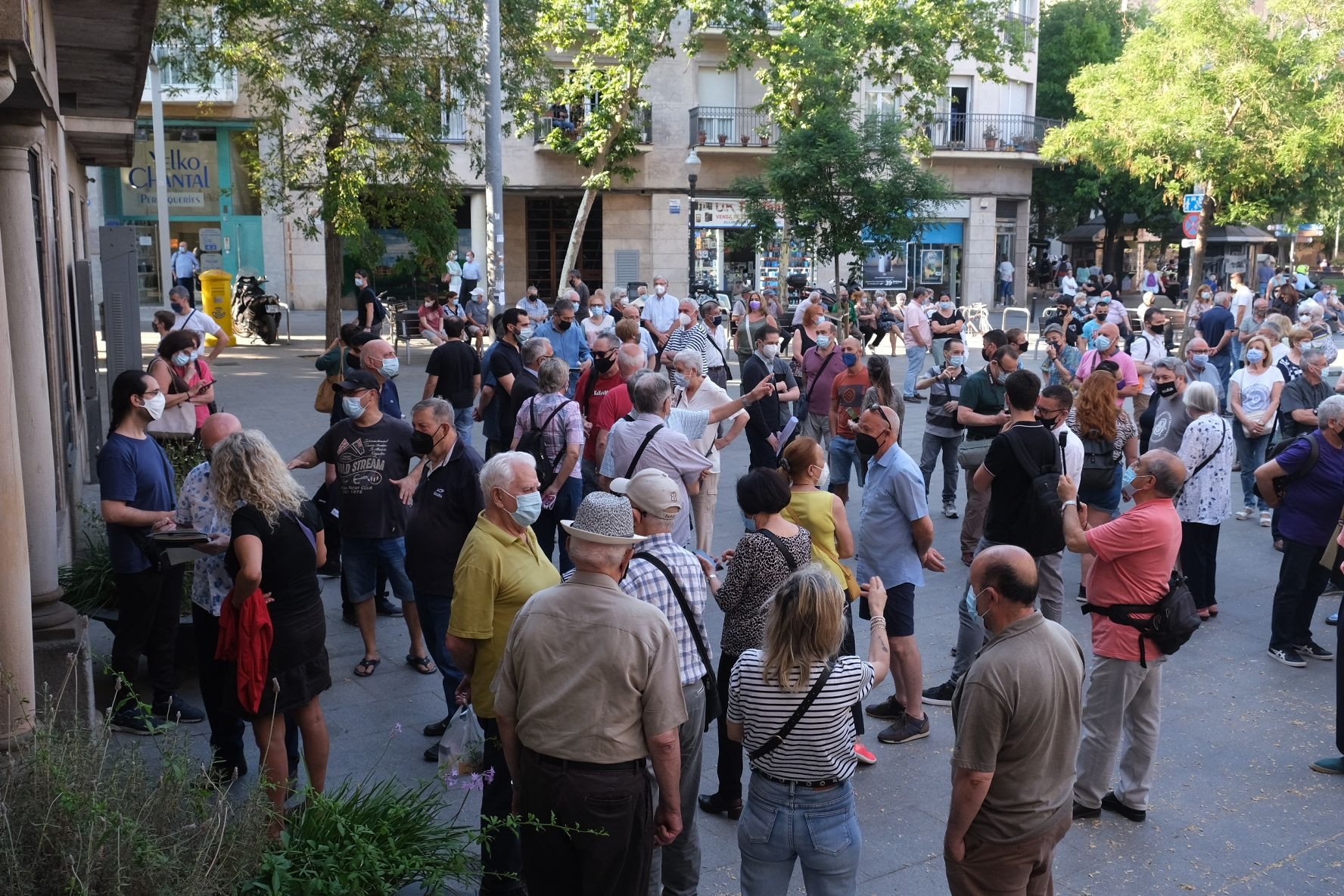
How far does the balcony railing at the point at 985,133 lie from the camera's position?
131ft

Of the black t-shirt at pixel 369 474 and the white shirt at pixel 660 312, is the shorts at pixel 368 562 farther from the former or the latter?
the white shirt at pixel 660 312

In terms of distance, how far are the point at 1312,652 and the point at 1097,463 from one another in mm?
1793

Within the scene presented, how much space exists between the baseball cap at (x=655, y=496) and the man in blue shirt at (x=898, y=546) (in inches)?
80.3

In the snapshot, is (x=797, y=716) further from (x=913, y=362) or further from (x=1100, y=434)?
(x=913, y=362)

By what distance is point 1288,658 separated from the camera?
25.3 ft

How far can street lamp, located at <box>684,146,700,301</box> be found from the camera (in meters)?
30.8

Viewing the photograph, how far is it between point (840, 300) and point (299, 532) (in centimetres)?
2012

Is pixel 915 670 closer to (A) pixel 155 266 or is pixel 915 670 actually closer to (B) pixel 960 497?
(B) pixel 960 497

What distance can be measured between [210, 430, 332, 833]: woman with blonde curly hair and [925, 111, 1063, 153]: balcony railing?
37434 millimetres

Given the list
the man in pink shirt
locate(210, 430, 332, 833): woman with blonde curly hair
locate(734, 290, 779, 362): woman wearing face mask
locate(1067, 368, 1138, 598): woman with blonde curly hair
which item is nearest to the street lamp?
locate(734, 290, 779, 362): woman wearing face mask

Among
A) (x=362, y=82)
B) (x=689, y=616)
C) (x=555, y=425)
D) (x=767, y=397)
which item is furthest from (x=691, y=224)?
(x=689, y=616)

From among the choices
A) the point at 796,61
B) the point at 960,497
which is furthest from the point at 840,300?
the point at 960,497

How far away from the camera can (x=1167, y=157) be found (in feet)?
90.1

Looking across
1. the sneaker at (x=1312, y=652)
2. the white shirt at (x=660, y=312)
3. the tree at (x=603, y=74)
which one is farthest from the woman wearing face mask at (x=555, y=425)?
the tree at (x=603, y=74)
